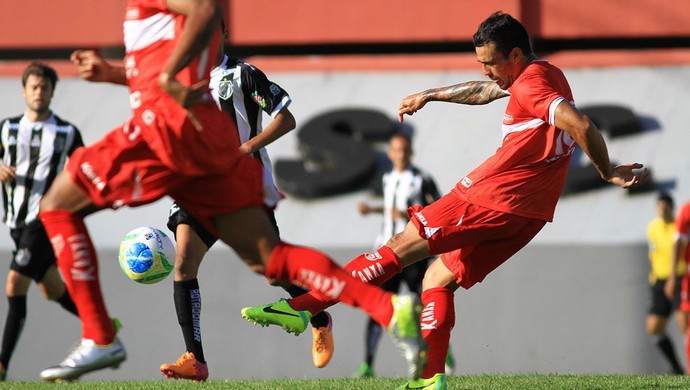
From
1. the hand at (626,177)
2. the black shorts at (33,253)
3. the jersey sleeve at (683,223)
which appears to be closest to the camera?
the hand at (626,177)

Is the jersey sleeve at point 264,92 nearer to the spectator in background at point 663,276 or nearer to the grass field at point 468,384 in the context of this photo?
the grass field at point 468,384

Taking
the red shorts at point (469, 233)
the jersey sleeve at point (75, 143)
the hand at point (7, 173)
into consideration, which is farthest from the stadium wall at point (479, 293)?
the red shorts at point (469, 233)

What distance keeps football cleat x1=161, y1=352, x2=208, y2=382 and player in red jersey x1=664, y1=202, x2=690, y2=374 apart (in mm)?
6340

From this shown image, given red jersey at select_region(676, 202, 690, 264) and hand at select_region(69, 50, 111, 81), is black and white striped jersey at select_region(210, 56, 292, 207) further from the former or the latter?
red jersey at select_region(676, 202, 690, 264)

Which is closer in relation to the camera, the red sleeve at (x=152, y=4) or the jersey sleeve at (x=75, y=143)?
the red sleeve at (x=152, y=4)

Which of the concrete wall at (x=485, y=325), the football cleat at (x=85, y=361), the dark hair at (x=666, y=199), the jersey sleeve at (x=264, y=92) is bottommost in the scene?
the concrete wall at (x=485, y=325)

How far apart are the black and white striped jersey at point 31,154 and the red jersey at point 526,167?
4.33 metres

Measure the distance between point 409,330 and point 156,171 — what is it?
131cm

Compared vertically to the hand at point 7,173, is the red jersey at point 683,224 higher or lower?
lower

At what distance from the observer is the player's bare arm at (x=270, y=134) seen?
6910 millimetres

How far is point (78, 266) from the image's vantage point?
5.15m

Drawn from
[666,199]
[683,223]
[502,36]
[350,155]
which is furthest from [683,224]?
[502,36]

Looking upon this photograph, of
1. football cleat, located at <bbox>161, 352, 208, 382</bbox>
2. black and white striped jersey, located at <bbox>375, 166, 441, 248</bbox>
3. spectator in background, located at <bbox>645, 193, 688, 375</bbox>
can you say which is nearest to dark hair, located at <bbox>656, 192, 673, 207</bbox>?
spectator in background, located at <bbox>645, 193, 688, 375</bbox>

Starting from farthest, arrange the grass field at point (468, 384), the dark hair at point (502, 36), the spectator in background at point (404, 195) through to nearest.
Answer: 1. the spectator in background at point (404, 195)
2. the grass field at point (468, 384)
3. the dark hair at point (502, 36)
